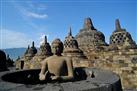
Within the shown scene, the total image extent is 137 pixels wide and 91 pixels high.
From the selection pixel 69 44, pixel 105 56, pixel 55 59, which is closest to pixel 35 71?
pixel 55 59

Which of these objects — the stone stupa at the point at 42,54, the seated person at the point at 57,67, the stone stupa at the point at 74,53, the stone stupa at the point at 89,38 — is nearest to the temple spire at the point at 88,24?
the stone stupa at the point at 89,38

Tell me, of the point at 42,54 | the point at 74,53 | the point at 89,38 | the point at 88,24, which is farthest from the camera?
the point at 88,24

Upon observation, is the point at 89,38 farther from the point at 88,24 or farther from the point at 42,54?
the point at 42,54

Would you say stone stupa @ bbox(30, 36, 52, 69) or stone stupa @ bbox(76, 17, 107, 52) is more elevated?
stone stupa @ bbox(76, 17, 107, 52)

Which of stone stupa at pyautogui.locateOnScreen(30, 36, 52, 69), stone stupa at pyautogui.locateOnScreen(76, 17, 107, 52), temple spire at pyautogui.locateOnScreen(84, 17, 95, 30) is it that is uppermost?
temple spire at pyautogui.locateOnScreen(84, 17, 95, 30)

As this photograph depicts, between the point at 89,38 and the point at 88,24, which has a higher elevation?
the point at 88,24

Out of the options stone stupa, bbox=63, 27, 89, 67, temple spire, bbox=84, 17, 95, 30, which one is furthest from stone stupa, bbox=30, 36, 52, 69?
temple spire, bbox=84, 17, 95, 30

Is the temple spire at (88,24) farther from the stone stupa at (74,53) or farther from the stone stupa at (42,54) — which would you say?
the stone stupa at (42,54)

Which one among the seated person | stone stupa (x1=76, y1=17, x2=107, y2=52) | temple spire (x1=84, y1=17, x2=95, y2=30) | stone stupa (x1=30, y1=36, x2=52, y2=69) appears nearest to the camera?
the seated person

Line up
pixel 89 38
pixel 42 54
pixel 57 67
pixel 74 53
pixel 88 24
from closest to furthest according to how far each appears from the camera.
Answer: pixel 57 67, pixel 74 53, pixel 89 38, pixel 42 54, pixel 88 24

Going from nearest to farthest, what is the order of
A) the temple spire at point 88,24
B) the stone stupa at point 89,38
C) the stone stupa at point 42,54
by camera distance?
the stone stupa at point 89,38, the stone stupa at point 42,54, the temple spire at point 88,24

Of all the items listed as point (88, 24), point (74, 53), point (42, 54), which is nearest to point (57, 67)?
point (74, 53)

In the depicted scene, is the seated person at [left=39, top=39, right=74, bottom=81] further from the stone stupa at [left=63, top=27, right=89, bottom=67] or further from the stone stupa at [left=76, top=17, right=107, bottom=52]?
the stone stupa at [left=76, top=17, right=107, bottom=52]

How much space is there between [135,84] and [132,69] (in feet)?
2.68
